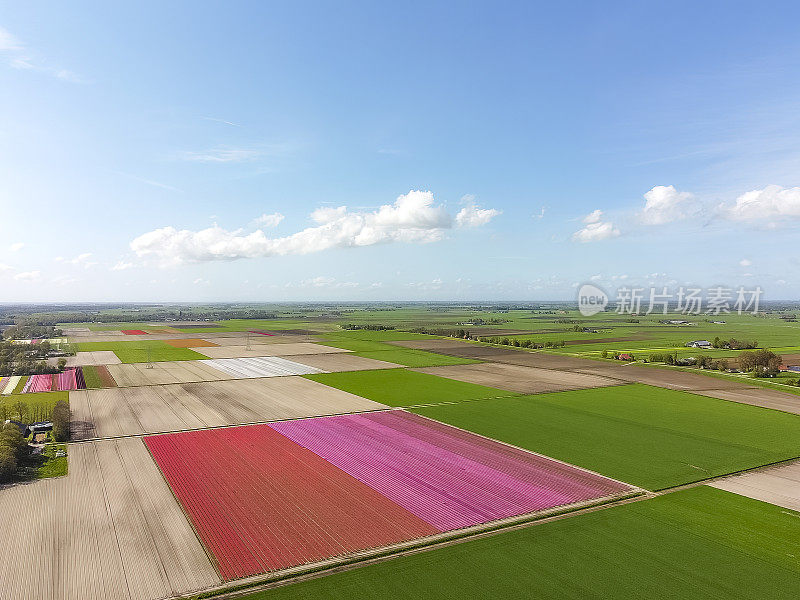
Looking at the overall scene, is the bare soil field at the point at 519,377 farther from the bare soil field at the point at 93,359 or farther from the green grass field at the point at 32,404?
the bare soil field at the point at 93,359

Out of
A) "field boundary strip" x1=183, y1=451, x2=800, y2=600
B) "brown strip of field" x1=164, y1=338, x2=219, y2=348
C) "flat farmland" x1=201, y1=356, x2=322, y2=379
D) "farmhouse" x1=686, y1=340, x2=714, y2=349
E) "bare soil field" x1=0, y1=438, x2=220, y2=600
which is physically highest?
"farmhouse" x1=686, y1=340, x2=714, y2=349

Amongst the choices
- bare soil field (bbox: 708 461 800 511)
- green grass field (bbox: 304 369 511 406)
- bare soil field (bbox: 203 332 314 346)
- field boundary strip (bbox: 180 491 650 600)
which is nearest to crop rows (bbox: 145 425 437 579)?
field boundary strip (bbox: 180 491 650 600)

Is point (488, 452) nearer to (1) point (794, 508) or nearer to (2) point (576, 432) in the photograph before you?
(2) point (576, 432)

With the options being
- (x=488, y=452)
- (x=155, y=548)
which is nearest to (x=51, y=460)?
(x=155, y=548)

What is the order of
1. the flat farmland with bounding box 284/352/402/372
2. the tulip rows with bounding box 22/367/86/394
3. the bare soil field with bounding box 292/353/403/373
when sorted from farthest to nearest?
the flat farmland with bounding box 284/352/402/372 < the bare soil field with bounding box 292/353/403/373 < the tulip rows with bounding box 22/367/86/394

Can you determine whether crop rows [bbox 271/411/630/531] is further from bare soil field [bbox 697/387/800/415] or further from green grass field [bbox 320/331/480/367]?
green grass field [bbox 320/331/480/367]

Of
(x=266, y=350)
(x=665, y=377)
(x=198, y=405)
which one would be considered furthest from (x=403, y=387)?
(x=266, y=350)

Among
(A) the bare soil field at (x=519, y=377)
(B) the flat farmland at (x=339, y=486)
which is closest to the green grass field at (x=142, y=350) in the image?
(A) the bare soil field at (x=519, y=377)
